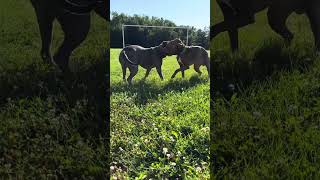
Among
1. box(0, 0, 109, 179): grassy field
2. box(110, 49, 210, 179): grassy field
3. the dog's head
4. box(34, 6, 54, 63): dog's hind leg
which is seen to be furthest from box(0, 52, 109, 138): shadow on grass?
the dog's head

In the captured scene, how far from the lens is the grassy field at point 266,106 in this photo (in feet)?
13.8

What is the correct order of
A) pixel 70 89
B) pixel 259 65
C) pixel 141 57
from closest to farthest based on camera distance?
pixel 70 89, pixel 259 65, pixel 141 57

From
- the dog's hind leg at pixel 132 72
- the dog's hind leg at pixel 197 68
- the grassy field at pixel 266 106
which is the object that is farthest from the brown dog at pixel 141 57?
the grassy field at pixel 266 106

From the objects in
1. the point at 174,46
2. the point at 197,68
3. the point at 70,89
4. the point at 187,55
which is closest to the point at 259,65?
the point at 197,68

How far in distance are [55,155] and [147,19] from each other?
1827mm

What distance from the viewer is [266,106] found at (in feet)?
14.1

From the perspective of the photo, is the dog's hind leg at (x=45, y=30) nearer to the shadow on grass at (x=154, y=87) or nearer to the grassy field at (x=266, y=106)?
the shadow on grass at (x=154, y=87)

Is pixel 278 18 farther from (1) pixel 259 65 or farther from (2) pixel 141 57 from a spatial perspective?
(2) pixel 141 57

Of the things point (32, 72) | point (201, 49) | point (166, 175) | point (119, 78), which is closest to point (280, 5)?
point (201, 49)

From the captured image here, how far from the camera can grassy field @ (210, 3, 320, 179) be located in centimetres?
420

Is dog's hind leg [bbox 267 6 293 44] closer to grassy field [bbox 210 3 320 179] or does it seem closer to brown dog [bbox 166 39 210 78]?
grassy field [bbox 210 3 320 179]

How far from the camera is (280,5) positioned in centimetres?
428

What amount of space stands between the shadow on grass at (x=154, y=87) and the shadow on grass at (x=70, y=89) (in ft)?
1.90

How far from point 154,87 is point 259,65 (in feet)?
4.07
